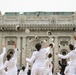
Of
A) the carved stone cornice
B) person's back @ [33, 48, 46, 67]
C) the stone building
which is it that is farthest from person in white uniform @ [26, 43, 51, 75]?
the carved stone cornice

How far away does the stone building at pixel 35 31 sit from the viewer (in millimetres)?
59594

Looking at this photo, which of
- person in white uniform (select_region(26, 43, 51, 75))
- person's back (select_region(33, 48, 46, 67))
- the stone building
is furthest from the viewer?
the stone building

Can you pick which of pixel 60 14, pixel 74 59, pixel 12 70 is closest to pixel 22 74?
pixel 12 70

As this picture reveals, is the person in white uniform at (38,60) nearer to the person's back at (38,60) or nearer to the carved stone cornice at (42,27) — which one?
the person's back at (38,60)

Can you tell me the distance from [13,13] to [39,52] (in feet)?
177

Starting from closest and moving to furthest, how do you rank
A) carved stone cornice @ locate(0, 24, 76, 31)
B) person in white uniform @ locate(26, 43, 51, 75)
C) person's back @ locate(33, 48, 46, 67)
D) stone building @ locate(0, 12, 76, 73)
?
1. person in white uniform @ locate(26, 43, 51, 75)
2. person's back @ locate(33, 48, 46, 67)
3. carved stone cornice @ locate(0, 24, 76, 31)
4. stone building @ locate(0, 12, 76, 73)

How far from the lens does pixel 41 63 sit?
13.5 metres

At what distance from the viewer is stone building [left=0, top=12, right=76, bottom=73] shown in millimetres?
59594

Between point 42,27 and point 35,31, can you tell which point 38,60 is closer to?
point 42,27

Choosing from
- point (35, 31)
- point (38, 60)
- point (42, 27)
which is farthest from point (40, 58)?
point (35, 31)

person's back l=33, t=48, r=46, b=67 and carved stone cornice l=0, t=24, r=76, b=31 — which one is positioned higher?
person's back l=33, t=48, r=46, b=67

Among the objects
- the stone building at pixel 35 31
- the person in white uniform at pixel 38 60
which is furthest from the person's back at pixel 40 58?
the stone building at pixel 35 31

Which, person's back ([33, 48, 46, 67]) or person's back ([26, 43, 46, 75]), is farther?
person's back ([33, 48, 46, 67])

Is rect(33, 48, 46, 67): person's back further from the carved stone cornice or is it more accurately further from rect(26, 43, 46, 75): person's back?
the carved stone cornice
